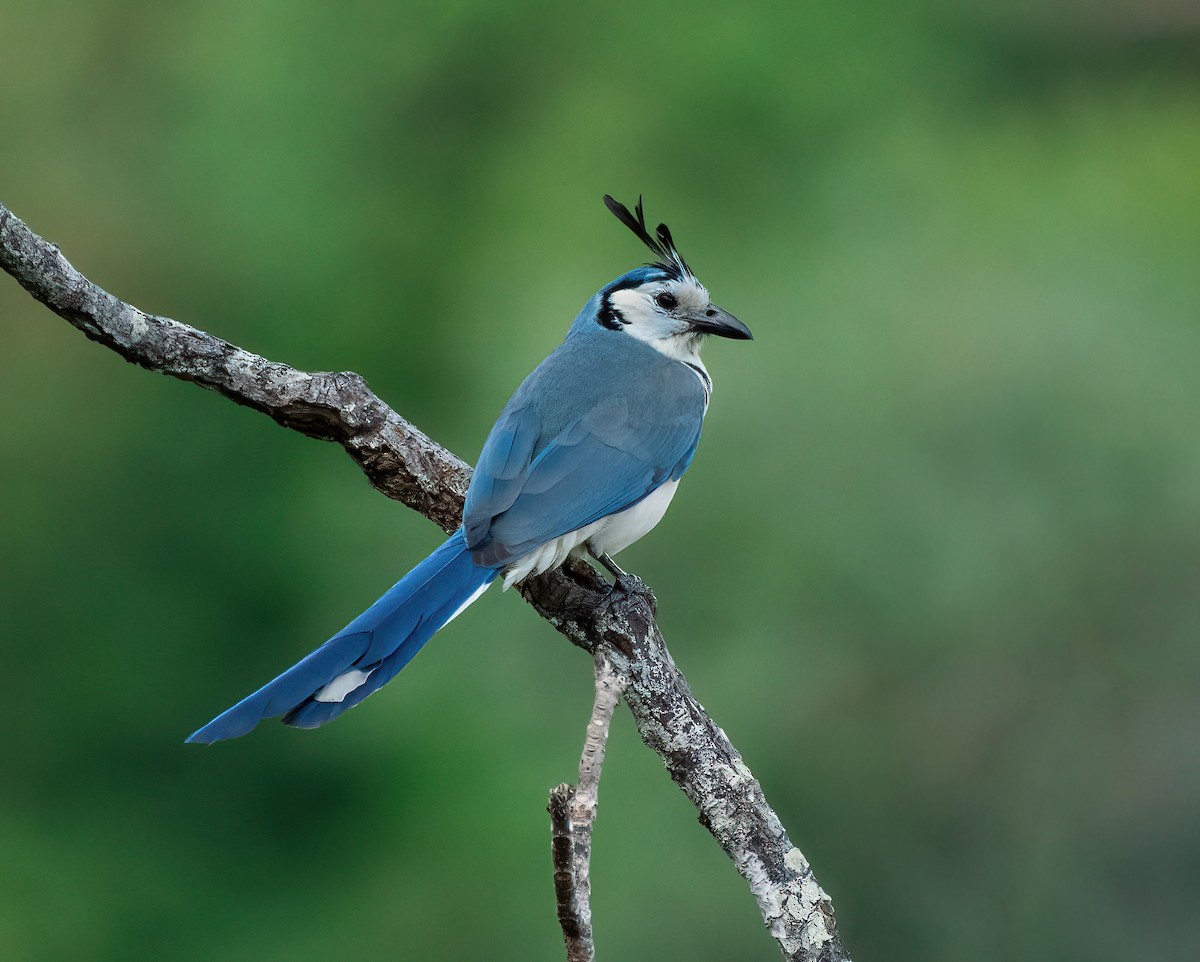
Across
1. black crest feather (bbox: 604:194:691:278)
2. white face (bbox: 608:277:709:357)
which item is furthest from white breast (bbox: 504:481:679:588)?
black crest feather (bbox: 604:194:691:278)

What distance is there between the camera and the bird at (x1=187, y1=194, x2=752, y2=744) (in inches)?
69.8

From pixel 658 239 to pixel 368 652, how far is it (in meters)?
1.06

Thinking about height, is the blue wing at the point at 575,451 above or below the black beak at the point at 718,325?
below

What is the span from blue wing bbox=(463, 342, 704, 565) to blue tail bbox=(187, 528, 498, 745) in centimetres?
5

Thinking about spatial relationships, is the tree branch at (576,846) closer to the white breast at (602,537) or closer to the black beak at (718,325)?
the white breast at (602,537)

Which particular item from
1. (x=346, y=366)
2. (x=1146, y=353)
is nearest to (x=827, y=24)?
(x=1146, y=353)

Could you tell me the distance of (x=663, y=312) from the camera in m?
2.49

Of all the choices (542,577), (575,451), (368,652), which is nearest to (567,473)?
(575,451)

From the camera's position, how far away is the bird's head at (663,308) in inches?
97.8

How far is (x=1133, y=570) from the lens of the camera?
3.46 meters

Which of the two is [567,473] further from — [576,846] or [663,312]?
[576,846]

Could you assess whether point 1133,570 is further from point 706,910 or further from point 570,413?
point 570,413

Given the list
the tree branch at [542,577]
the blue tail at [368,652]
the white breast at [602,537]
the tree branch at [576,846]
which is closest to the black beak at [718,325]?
the white breast at [602,537]

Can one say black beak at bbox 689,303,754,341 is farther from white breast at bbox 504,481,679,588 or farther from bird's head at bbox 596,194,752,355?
white breast at bbox 504,481,679,588
